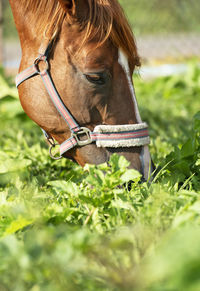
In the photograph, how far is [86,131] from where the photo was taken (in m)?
1.89

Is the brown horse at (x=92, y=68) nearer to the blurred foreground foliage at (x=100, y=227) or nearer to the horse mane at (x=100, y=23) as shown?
the horse mane at (x=100, y=23)

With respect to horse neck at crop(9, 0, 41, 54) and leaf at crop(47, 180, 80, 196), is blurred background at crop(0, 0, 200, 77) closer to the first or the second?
horse neck at crop(9, 0, 41, 54)

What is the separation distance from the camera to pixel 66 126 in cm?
193

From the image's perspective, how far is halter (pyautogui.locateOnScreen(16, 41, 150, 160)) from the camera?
6.07 feet

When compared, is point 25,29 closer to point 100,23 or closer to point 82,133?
point 100,23

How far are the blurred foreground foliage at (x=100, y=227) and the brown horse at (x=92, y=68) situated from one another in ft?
0.87

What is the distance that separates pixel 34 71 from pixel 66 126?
328 millimetres

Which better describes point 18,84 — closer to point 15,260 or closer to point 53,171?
point 53,171

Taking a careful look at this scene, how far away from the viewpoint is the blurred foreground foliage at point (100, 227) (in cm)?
102

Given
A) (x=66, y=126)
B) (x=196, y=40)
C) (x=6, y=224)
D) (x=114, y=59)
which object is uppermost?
(x=114, y=59)

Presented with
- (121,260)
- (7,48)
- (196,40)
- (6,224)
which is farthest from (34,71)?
(196,40)

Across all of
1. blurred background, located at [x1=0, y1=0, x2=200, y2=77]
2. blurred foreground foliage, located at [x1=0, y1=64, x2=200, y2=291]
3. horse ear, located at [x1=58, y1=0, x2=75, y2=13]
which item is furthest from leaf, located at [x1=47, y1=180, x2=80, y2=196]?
blurred background, located at [x1=0, y1=0, x2=200, y2=77]

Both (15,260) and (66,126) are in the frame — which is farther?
(66,126)

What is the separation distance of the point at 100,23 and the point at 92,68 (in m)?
0.22
